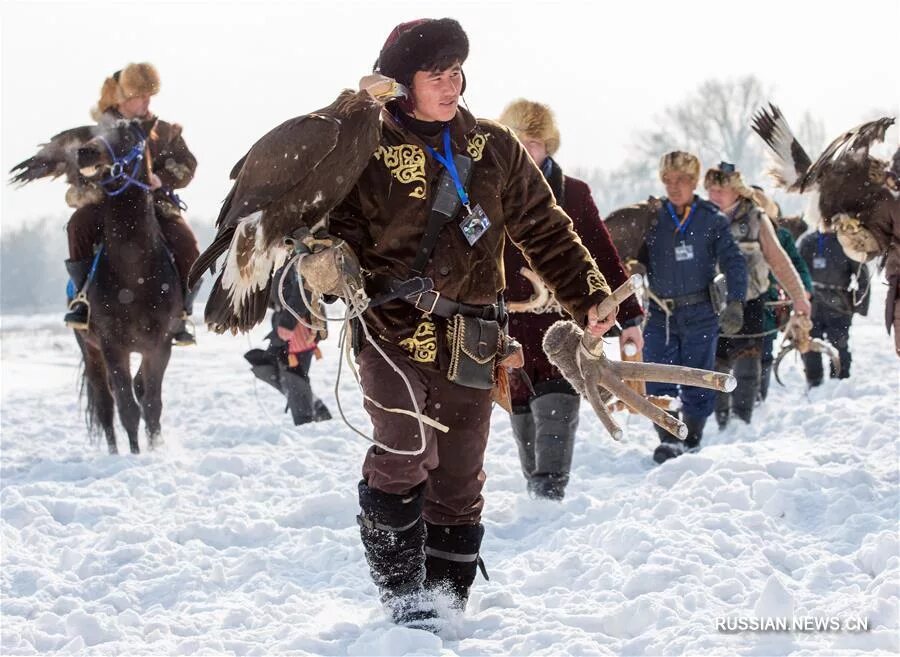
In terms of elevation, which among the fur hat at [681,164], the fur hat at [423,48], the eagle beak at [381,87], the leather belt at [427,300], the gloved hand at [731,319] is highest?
the fur hat at [423,48]

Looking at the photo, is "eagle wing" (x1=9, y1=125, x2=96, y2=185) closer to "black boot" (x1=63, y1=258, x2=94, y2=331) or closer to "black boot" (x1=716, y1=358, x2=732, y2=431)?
"black boot" (x1=63, y1=258, x2=94, y2=331)

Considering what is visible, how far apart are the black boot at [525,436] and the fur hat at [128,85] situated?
402cm

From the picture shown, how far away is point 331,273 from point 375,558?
1.10 m

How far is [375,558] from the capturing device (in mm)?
3912

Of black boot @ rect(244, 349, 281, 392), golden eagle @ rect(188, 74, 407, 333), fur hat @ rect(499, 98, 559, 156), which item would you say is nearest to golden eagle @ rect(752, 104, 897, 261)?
fur hat @ rect(499, 98, 559, 156)

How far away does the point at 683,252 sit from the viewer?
24.9ft

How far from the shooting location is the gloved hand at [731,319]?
27.0 feet

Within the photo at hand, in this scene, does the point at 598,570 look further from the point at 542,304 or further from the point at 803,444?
the point at 803,444

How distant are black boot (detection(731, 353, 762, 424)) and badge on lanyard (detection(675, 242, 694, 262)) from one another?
1.73 metres

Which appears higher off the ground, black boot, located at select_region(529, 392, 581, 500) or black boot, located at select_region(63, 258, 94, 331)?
black boot, located at select_region(63, 258, 94, 331)

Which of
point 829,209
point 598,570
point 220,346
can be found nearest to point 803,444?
point 829,209

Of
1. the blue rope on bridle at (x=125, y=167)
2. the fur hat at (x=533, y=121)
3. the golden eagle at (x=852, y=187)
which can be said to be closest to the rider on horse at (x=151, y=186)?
the blue rope on bridle at (x=125, y=167)

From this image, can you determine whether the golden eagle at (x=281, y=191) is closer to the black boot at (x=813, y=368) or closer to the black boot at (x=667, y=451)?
the black boot at (x=667, y=451)

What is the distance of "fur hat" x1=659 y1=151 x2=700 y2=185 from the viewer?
296 inches
